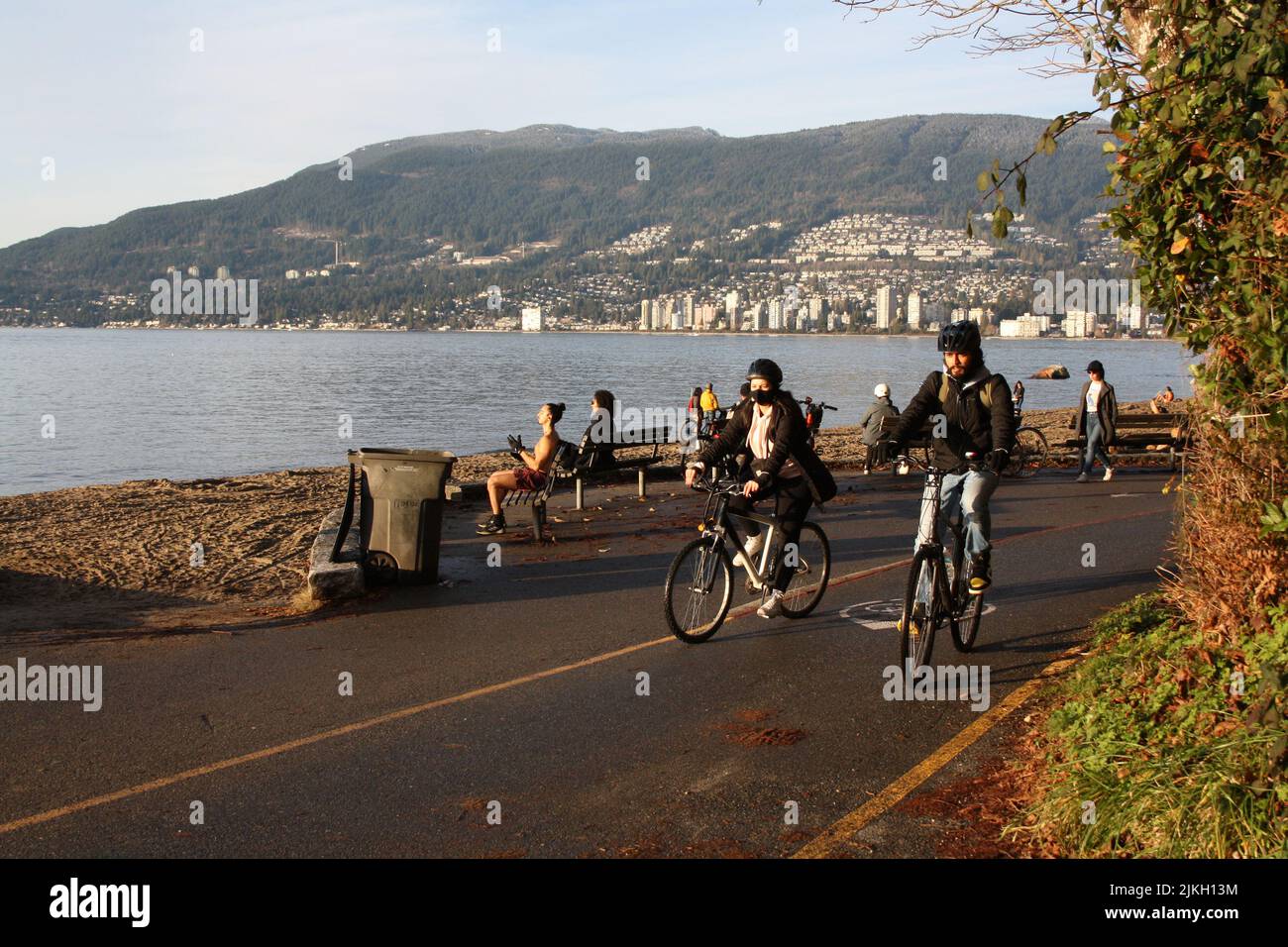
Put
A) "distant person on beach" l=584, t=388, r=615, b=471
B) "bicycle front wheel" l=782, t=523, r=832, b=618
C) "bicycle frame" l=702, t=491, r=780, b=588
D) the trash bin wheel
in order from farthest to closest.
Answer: "distant person on beach" l=584, t=388, r=615, b=471 → the trash bin wheel → "bicycle front wheel" l=782, t=523, r=832, b=618 → "bicycle frame" l=702, t=491, r=780, b=588

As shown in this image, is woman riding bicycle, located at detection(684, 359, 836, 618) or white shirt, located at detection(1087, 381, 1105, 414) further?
white shirt, located at detection(1087, 381, 1105, 414)

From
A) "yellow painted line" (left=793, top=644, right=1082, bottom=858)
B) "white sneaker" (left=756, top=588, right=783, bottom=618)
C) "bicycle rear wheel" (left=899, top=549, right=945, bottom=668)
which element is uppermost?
"bicycle rear wheel" (left=899, top=549, right=945, bottom=668)

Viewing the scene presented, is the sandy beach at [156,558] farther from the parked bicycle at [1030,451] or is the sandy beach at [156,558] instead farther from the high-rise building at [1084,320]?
the high-rise building at [1084,320]

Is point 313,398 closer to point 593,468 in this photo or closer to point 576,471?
point 593,468

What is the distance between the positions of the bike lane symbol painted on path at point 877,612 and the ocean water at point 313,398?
265cm

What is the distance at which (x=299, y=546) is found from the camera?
12.8 m

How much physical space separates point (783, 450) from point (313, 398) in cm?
5636

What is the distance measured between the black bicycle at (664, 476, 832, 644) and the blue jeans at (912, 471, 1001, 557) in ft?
4.69

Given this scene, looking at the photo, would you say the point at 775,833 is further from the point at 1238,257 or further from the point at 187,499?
the point at 187,499

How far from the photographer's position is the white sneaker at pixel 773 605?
9.00 meters

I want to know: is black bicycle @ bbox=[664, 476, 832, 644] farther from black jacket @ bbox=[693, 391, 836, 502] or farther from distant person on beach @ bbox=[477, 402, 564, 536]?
distant person on beach @ bbox=[477, 402, 564, 536]

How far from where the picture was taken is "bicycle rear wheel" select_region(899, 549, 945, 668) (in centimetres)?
736

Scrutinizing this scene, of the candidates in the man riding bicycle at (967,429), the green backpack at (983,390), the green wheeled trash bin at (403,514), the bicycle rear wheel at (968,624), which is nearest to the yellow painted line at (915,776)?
the bicycle rear wheel at (968,624)

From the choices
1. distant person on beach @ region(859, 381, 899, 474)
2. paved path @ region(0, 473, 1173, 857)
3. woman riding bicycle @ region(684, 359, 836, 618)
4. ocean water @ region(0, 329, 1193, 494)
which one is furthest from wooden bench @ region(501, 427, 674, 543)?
ocean water @ region(0, 329, 1193, 494)
